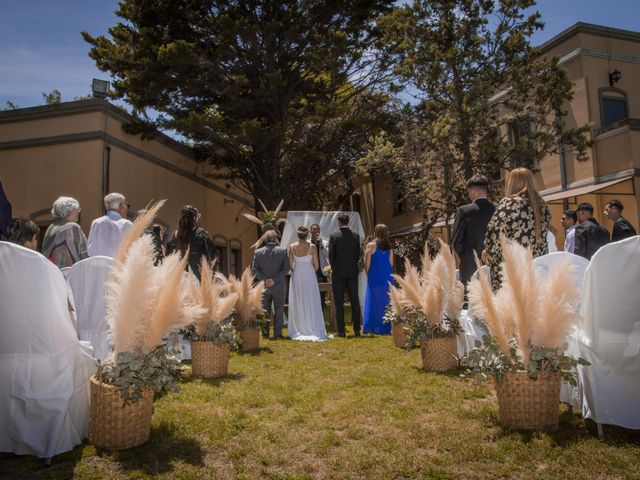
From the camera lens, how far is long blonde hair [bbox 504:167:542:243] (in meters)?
4.56

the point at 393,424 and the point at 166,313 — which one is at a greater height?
the point at 166,313

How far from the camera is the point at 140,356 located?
3254mm

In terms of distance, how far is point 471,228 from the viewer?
570cm

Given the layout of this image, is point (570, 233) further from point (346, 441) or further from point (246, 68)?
point (246, 68)

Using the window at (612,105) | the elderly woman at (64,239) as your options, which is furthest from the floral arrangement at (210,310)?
the window at (612,105)

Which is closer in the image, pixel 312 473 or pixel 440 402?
pixel 312 473

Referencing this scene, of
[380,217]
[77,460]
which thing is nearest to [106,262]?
[77,460]

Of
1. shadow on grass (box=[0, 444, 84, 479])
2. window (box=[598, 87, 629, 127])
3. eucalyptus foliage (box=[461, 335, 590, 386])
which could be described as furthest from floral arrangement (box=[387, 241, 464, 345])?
window (box=[598, 87, 629, 127])

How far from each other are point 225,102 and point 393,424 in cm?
1390

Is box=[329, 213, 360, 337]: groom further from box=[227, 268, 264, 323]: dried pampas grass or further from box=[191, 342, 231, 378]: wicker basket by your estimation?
box=[191, 342, 231, 378]: wicker basket

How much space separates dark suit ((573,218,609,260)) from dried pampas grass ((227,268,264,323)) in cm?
434

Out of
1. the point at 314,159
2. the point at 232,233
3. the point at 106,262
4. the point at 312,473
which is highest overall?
the point at 314,159

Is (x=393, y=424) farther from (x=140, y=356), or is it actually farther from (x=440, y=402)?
(x=140, y=356)

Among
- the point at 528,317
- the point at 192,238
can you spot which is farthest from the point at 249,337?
the point at 528,317
